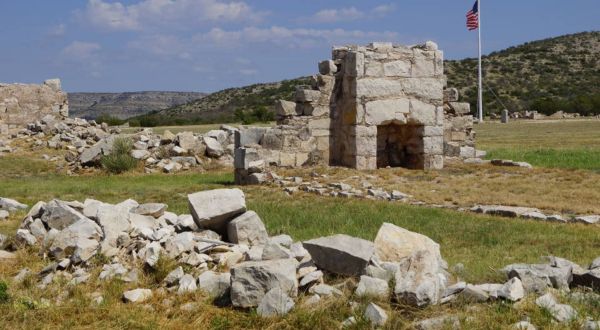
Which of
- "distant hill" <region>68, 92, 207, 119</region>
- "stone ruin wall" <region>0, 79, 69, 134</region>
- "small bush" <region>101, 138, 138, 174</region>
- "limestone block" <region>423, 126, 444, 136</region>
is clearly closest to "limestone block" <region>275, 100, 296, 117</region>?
"limestone block" <region>423, 126, 444, 136</region>

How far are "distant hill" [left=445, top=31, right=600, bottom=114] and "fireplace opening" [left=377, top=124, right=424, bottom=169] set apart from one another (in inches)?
1525

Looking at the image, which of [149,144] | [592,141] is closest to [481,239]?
[149,144]

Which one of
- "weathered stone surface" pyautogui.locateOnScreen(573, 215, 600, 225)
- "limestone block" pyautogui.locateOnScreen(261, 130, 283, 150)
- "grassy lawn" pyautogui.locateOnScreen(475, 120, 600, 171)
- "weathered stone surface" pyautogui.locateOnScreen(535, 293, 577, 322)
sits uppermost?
"limestone block" pyautogui.locateOnScreen(261, 130, 283, 150)

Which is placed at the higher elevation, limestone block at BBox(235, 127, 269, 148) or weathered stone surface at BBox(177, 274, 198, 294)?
limestone block at BBox(235, 127, 269, 148)

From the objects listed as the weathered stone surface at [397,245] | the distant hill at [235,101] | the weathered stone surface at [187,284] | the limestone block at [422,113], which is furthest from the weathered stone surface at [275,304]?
the distant hill at [235,101]

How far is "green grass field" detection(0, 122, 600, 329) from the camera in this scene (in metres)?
5.02

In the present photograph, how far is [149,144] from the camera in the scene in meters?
19.6

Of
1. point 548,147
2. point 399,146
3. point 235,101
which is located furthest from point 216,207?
point 235,101

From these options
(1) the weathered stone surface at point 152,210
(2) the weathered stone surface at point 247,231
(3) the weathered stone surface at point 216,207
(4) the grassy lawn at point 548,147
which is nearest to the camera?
(2) the weathered stone surface at point 247,231

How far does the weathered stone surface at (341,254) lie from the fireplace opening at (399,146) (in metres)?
10.3

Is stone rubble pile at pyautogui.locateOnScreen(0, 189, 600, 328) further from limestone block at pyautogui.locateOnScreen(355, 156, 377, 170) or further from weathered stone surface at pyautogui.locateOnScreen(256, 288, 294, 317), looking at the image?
limestone block at pyautogui.locateOnScreen(355, 156, 377, 170)

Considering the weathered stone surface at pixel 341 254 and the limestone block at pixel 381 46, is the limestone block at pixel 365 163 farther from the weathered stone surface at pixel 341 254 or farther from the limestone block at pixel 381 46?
the weathered stone surface at pixel 341 254

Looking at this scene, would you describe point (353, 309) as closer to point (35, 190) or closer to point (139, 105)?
point (35, 190)

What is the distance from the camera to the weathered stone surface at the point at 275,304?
17.0ft
